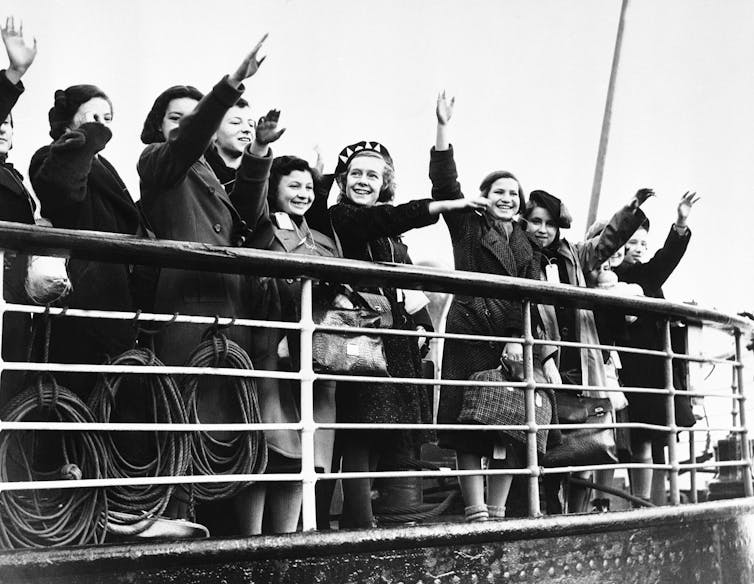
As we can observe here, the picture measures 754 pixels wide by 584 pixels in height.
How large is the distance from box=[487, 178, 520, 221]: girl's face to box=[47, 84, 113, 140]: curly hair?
1.87 m

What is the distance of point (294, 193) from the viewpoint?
15.0 feet

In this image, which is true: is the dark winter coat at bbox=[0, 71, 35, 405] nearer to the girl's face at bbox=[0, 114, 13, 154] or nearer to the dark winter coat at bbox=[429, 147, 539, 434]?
the girl's face at bbox=[0, 114, 13, 154]

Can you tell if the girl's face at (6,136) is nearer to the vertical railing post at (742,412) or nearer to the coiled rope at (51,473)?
the coiled rope at (51,473)

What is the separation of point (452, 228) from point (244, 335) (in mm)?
1494

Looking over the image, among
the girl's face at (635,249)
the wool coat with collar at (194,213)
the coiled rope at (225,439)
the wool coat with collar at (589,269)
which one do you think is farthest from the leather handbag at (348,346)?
the girl's face at (635,249)

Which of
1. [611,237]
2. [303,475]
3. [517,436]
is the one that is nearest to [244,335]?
[303,475]

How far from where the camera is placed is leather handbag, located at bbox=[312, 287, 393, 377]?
4.03 meters

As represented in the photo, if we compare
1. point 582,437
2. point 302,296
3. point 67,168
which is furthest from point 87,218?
point 582,437

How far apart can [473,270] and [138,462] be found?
77.8 inches

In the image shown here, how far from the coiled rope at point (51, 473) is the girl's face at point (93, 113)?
3.74ft

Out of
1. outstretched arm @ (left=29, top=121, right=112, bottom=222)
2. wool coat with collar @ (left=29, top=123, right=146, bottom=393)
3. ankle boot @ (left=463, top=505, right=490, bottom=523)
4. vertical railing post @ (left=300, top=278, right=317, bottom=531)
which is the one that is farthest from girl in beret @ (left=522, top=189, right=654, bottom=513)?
outstretched arm @ (left=29, top=121, right=112, bottom=222)

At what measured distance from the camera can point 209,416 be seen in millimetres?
3641

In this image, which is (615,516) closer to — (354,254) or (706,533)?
(706,533)

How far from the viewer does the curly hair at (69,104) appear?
4039mm
